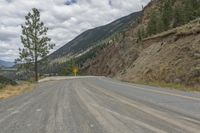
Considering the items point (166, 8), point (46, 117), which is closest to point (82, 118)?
point (46, 117)

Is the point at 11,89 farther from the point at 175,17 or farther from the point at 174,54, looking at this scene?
the point at 175,17

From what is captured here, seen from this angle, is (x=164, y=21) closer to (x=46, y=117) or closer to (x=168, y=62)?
(x=168, y=62)

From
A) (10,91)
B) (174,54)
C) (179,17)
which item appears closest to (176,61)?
(174,54)

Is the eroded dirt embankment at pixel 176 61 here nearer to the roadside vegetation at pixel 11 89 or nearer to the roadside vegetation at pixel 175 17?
the roadside vegetation at pixel 175 17

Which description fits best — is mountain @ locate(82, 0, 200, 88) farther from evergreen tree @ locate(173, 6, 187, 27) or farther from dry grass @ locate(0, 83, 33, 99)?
dry grass @ locate(0, 83, 33, 99)

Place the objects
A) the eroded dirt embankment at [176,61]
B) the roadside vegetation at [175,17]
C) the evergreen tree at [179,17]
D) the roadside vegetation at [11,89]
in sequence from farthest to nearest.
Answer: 1. the evergreen tree at [179,17]
2. the roadside vegetation at [175,17]
3. the eroded dirt embankment at [176,61]
4. the roadside vegetation at [11,89]

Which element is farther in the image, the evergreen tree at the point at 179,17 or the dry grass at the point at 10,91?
the evergreen tree at the point at 179,17

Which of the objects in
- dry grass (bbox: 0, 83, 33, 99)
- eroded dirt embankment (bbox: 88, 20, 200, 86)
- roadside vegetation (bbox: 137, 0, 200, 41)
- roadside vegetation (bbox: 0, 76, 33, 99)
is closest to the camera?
dry grass (bbox: 0, 83, 33, 99)

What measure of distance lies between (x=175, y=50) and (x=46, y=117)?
108ft

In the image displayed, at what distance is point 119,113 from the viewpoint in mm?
12328

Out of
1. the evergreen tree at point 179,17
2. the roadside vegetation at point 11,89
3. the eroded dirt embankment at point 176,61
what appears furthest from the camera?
the evergreen tree at point 179,17

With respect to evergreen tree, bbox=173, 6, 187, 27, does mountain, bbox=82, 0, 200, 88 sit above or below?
below

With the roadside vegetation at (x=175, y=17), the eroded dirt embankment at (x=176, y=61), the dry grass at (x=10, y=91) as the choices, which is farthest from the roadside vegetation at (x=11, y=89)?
the roadside vegetation at (x=175, y=17)

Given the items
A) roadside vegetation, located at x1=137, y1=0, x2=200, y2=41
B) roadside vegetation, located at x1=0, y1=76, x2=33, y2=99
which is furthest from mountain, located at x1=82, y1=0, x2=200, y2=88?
roadside vegetation, located at x1=0, y1=76, x2=33, y2=99
